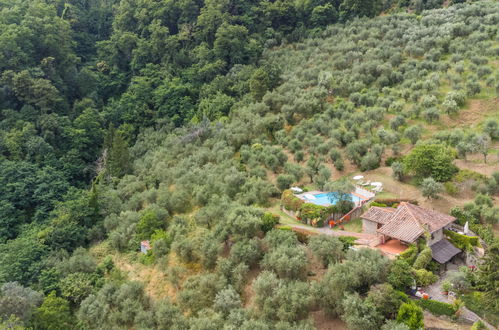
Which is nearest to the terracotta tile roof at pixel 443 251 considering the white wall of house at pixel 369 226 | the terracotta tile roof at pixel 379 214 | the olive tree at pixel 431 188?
the terracotta tile roof at pixel 379 214

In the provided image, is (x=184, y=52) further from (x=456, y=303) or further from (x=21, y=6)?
(x=456, y=303)

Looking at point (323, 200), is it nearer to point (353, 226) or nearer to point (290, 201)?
point (290, 201)

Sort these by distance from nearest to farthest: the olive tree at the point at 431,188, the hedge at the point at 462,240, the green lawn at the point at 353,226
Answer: the hedge at the point at 462,240
the green lawn at the point at 353,226
the olive tree at the point at 431,188

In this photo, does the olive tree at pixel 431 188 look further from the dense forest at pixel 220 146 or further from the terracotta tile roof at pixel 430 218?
the terracotta tile roof at pixel 430 218

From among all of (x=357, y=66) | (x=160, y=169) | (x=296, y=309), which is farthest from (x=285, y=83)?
(x=296, y=309)

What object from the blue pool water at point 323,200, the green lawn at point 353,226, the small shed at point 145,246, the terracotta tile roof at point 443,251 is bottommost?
the small shed at point 145,246

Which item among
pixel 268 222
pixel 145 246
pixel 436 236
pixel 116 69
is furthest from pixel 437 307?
pixel 116 69

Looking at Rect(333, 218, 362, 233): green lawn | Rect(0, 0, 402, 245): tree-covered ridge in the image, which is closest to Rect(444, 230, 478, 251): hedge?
Rect(333, 218, 362, 233): green lawn
